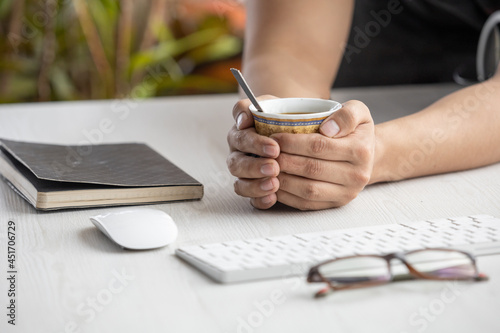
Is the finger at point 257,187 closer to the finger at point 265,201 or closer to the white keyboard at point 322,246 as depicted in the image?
the finger at point 265,201

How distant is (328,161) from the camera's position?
89 cm

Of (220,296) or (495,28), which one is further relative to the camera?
(495,28)

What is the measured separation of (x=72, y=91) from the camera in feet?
10.1

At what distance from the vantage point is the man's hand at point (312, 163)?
2.87 feet

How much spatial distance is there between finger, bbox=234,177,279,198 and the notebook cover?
0.08 meters

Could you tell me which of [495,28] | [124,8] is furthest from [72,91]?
[495,28]

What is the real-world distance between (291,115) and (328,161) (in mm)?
81

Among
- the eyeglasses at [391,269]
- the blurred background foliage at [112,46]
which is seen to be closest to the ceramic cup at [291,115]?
the eyeglasses at [391,269]

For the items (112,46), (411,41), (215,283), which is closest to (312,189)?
(215,283)

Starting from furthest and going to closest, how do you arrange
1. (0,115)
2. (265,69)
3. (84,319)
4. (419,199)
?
1. (0,115)
2. (265,69)
3. (419,199)
4. (84,319)

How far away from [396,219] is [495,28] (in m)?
0.67

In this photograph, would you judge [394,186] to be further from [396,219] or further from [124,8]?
[124,8]

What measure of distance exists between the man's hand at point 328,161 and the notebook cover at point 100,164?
0.15 metres

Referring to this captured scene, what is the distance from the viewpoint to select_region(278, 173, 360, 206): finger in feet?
2.92
